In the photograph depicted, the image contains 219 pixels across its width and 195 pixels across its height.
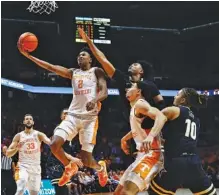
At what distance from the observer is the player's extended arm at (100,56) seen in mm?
6836

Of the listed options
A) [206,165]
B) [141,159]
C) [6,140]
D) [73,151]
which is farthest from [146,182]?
[206,165]

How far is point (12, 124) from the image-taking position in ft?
40.8

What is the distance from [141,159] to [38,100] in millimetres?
8923

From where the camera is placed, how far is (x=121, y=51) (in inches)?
540

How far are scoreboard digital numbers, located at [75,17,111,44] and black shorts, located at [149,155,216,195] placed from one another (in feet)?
10.7

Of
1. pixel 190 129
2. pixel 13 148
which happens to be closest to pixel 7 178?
pixel 13 148

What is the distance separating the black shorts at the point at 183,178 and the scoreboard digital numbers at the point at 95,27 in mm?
3263

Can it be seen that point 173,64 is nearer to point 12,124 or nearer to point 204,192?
point 12,124

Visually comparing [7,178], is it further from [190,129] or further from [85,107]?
[190,129]

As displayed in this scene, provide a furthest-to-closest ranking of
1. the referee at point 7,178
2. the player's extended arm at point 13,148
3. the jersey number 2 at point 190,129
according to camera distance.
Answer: the referee at point 7,178, the player's extended arm at point 13,148, the jersey number 2 at point 190,129

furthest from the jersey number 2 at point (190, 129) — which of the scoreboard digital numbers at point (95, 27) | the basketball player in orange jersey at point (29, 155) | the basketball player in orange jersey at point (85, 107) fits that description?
the scoreboard digital numbers at point (95, 27)

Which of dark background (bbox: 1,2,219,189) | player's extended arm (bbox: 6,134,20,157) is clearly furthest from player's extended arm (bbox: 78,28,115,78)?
dark background (bbox: 1,2,219,189)

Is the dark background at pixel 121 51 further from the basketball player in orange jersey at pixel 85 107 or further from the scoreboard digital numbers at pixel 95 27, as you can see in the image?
the basketball player in orange jersey at pixel 85 107

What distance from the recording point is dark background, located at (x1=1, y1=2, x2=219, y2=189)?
500 inches
